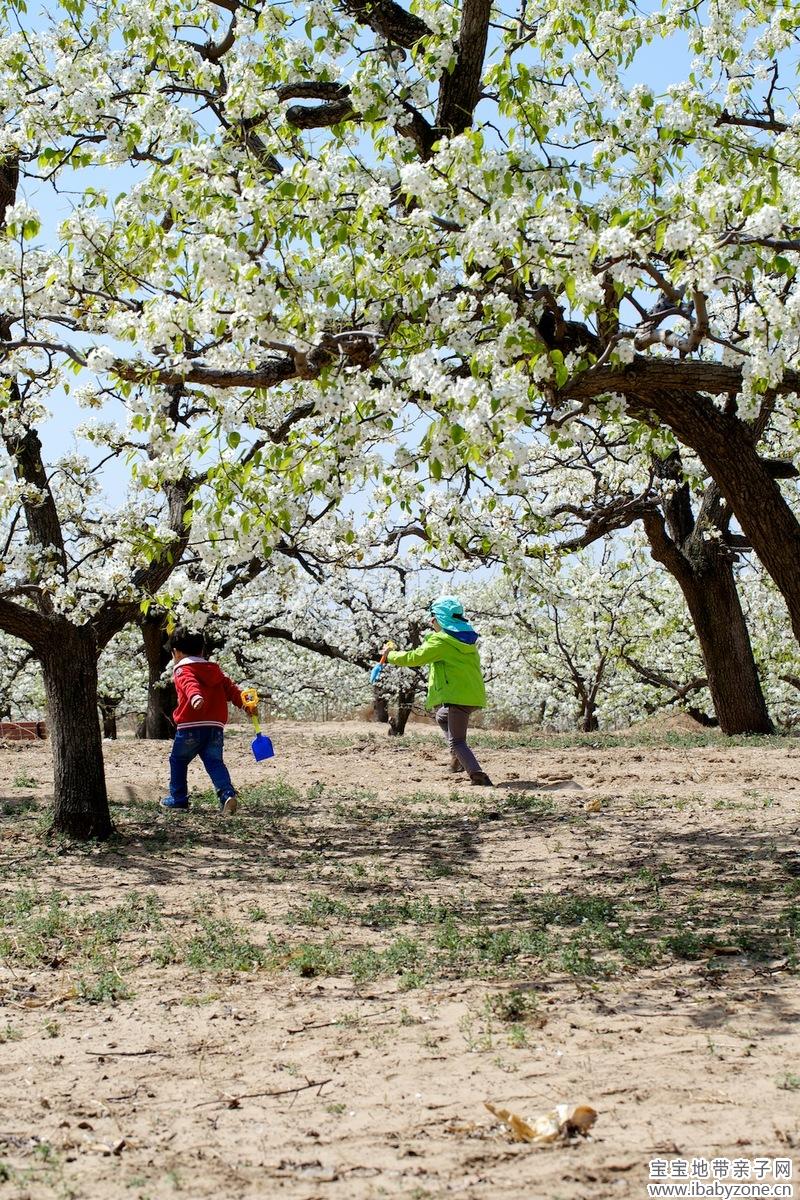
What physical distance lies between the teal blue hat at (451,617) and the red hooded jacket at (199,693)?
2123 millimetres

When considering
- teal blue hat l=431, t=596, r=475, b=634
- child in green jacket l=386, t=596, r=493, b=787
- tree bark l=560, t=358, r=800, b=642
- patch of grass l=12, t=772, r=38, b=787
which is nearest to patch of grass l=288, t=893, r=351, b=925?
tree bark l=560, t=358, r=800, b=642

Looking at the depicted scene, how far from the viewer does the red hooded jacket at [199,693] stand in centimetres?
999

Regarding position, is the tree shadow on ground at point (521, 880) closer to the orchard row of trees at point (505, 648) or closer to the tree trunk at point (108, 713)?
the orchard row of trees at point (505, 648)

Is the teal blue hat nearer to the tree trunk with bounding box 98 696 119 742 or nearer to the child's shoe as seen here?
the child's shoe

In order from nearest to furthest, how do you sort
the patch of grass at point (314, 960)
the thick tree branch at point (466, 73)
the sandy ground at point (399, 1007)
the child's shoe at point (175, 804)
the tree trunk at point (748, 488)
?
the sandy ground at point (399, 1007)
the patch of grass at point (314, 960)
the thick tree branch at point (466, 73)
the tree trunk at point (748, 488)
the child's shoe at point (175, 804)

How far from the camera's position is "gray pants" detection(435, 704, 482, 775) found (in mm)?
10414

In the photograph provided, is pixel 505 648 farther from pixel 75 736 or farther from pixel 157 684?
pixel 75 736

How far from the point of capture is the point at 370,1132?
135 inches

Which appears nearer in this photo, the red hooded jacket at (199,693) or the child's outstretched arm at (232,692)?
the red hooded jacket at (199,693)

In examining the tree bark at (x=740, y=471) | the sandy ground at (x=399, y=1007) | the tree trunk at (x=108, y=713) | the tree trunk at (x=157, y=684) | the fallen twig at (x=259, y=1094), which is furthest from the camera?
the tree trunk at (x=108, y=713)

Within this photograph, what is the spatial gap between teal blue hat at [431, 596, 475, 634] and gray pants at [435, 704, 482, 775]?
0.72m

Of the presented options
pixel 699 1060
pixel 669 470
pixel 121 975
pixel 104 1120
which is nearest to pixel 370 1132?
pixel 104 1120

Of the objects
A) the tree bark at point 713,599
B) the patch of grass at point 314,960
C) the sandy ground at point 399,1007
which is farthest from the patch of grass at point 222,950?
the tree bark at point 713,599

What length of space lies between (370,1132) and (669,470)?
468 inches
